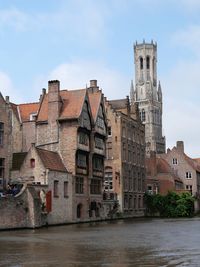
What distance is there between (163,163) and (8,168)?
51936mm

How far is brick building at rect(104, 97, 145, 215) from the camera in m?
78.3

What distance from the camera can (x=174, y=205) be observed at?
265 ft

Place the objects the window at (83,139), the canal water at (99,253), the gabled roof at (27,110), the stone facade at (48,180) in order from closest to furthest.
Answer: the canal water at (99,253) → the stone facade at (48,180) → the window at (83,139) → the gabled roof at (27,110)

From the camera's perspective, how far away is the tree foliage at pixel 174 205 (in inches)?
3125

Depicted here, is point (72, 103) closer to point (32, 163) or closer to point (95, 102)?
point (95, 102)

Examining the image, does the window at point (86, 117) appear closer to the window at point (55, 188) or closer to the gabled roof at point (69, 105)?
the gabled roof at point (69, 105)

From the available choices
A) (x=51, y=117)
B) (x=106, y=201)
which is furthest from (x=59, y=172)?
(x=106, y=201)

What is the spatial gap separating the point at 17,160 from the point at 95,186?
13843 mm

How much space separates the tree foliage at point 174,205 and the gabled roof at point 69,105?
26599 millimetres

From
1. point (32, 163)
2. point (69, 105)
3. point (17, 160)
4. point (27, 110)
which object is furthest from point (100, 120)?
point (32, 163)

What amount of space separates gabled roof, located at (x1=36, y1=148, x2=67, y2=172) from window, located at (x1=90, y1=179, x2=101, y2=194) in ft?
25.9

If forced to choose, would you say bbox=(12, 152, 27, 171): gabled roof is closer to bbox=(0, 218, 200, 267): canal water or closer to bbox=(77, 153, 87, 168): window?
bbox=(77, 153, 87, 168): window

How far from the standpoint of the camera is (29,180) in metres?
55.0

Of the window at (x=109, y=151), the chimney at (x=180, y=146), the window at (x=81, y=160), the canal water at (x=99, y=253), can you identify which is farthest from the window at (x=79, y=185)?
the chimney at (x=180, y=146)
